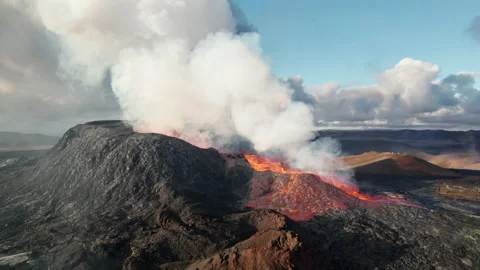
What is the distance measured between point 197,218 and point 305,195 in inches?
405

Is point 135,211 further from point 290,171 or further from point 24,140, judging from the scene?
point 24,140

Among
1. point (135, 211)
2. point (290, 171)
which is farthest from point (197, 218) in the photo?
point (290, 171)

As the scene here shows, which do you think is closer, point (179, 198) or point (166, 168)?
point (179, 198)

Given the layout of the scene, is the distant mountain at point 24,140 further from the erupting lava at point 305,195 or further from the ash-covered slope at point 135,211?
the erupting lava at point 305,195

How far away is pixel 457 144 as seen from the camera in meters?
153

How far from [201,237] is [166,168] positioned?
12.8 metres

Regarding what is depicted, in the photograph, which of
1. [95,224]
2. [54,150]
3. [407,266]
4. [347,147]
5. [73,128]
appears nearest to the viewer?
[407,266]

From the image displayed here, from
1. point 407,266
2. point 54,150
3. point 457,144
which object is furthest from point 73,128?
point 457,144

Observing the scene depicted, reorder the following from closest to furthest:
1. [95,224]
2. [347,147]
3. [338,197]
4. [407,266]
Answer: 1. [407,266]
2. [95,224]
3. [338,197]
4. [347,147]

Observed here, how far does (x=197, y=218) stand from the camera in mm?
22703

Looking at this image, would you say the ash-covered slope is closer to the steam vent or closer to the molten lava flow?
the steam vent

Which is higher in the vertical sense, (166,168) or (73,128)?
(73,128)

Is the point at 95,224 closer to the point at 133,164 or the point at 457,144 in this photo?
the point at 133,164

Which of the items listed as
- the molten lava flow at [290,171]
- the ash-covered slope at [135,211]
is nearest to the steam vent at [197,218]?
the ash-covered slope at [135,211]
